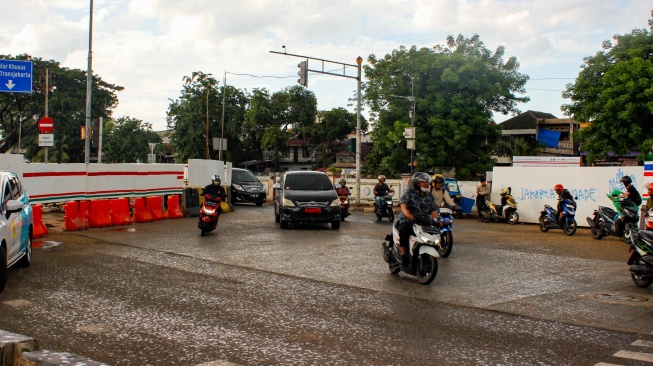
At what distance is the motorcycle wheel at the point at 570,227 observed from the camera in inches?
723

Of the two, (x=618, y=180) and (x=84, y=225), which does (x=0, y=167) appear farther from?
(x=618, y=180)

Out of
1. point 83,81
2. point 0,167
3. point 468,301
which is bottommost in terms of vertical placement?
point 468,301

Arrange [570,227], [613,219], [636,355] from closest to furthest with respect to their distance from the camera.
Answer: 1. [636,355]
2. [613,219]
3. [570,227]

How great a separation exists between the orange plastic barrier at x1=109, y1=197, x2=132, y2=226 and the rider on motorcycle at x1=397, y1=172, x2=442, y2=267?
1058 centimetres

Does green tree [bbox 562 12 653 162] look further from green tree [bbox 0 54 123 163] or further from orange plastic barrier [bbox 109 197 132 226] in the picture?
green tree [bbox 0 54 123 163]

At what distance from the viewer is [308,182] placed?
1945cm

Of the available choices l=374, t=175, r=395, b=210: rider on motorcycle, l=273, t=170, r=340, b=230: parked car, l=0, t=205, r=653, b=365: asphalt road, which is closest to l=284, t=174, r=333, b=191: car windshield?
l=273, t=170, r=340, b=230: parked car

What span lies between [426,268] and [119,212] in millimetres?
11401

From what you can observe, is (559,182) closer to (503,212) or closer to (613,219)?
(503,212)

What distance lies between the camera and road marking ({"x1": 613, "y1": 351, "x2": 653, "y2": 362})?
18.1 feet

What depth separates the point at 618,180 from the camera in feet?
66.8

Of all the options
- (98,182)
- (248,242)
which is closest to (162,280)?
(248,242)

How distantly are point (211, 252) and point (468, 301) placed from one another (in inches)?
241

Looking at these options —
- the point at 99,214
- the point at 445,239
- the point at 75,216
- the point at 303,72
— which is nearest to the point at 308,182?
the point at 99,214
